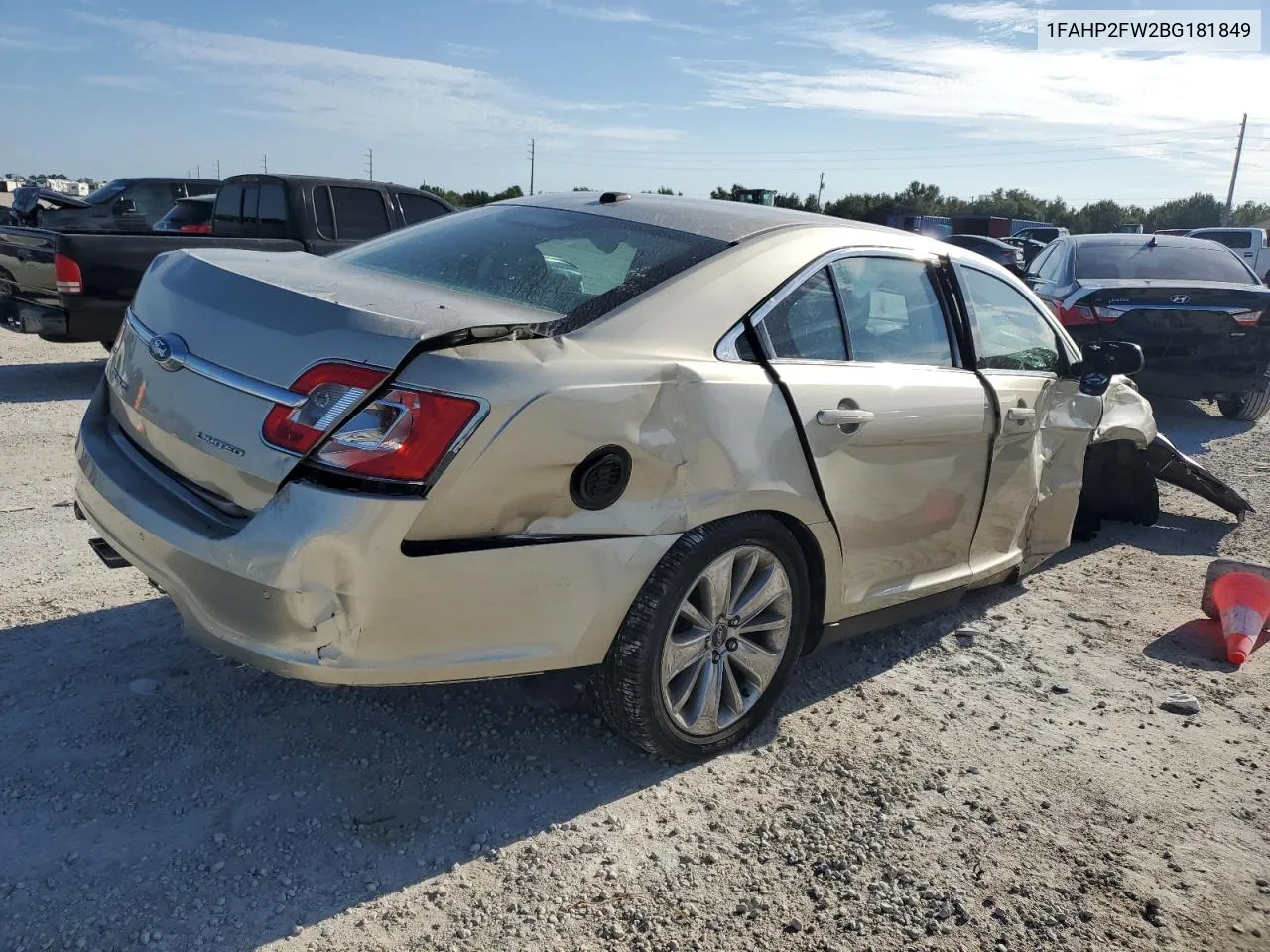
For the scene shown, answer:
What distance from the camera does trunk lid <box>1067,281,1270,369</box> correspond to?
815 centimetres

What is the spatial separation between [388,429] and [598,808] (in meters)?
1.25

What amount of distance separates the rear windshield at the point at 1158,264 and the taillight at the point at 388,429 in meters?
8.02

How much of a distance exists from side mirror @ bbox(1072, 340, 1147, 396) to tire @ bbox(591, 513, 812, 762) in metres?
2.03

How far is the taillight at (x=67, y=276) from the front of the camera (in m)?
7.51

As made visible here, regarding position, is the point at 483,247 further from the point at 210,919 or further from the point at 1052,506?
the point at 1052,506

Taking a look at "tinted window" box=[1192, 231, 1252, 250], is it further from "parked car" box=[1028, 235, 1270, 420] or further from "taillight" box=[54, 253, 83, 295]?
"taillight" box=[54, 253, 83, 295]

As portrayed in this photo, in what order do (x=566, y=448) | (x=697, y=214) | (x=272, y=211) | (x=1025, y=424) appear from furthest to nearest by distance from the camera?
1. (x=272, y=211)
2. (x=1025, y=424)
3. (x=697, y=214)
4. (x=566, y=448)

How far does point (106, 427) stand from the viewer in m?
3.04

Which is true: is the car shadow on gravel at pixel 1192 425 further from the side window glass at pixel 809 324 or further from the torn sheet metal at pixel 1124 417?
the side window glass at pixel 809 324

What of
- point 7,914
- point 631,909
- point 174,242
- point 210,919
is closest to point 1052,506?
point 631,909

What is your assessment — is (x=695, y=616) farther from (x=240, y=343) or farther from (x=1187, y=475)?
(x=1187, y=475)

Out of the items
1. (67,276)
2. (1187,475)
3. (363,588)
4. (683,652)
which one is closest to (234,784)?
(363,588)

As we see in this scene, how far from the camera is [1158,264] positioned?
917 cm

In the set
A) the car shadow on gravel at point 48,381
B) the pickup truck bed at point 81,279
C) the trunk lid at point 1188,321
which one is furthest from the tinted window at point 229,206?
the trunk lid at point 1188,321
